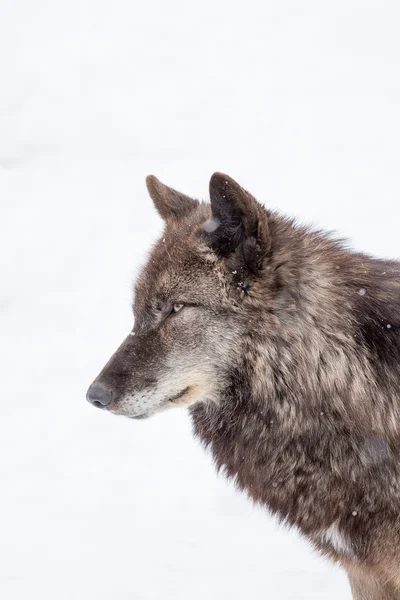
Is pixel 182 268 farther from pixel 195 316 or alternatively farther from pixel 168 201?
→ pixel 168 201

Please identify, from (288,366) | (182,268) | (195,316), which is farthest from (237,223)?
(288,366)

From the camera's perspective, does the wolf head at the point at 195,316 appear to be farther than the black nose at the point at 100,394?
No

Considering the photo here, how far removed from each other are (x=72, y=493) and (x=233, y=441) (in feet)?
7.20

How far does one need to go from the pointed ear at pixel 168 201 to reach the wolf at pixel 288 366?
467mm

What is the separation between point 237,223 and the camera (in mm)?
3137

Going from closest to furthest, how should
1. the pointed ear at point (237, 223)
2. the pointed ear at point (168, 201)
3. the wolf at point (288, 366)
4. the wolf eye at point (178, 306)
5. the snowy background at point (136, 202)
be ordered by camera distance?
the pointed ear at point (237, 223), the wolf at point (288, 366), the wolf eye at point (178, 306), the pointed ear at point (168, 201), the snowy background at point (136, 202)

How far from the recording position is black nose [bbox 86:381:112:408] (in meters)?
3.30

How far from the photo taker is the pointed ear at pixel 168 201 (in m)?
3.81

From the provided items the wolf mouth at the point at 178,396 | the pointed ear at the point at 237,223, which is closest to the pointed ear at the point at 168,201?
the pointed ear at the point at 237,223

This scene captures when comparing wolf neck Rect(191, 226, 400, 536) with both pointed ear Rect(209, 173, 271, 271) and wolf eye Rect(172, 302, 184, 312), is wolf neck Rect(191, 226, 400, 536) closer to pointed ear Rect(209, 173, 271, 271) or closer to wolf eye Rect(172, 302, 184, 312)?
pointed ear Rect(209, 173, 271, 271)

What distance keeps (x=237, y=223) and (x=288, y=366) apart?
0.69 metres

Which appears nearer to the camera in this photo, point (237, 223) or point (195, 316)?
point (237, 223)

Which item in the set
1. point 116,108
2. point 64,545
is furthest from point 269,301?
point 116,108

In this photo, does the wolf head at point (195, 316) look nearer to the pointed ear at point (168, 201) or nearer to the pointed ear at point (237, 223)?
the pointed ear at point (237, 223)
